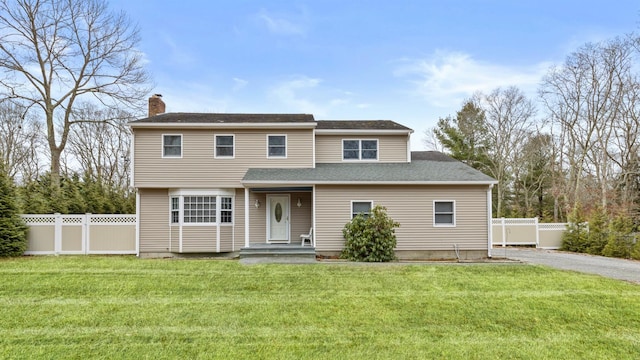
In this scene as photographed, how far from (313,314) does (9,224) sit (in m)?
12.6

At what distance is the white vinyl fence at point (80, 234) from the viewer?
13750mm

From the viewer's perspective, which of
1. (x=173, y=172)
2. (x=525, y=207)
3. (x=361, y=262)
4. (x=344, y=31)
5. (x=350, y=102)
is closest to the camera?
(x=361, y=262)

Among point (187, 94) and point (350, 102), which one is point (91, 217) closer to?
point (187, 94)

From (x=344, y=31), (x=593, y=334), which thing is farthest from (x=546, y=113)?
(x=593, y=334)

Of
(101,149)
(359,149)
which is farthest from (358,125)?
(101,149)

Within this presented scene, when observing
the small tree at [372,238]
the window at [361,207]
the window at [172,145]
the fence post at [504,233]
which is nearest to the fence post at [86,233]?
the window at [172,145]

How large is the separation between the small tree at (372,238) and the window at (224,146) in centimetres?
569

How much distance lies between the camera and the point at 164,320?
6145mm

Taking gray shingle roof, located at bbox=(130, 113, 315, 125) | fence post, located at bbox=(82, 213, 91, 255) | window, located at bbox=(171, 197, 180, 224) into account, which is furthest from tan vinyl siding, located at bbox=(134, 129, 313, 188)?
fence post, located at bbox=(82, 213, 91, 255)

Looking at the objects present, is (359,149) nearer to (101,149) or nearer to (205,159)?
(205,159)

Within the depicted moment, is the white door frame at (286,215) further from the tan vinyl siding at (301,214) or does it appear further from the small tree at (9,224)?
the small tree at (9,224)

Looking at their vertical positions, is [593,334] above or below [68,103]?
below

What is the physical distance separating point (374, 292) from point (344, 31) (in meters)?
13.6

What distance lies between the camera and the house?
43.4 ft
